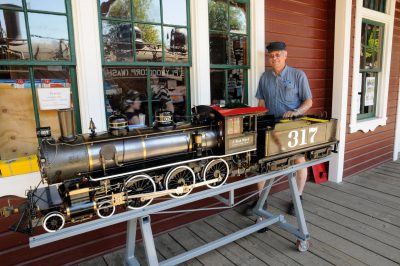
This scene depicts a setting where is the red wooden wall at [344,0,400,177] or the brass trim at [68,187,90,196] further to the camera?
the red wooden wall at [344,0,400,177]

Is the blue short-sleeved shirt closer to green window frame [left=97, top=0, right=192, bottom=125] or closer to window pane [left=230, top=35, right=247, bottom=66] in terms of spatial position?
window pane [left=230, top=35, right=247, bottom=66]

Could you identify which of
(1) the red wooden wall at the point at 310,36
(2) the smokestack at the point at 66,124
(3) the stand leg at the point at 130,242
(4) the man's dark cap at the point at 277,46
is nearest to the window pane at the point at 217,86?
(4) the man's dark cap at the point at 277,46

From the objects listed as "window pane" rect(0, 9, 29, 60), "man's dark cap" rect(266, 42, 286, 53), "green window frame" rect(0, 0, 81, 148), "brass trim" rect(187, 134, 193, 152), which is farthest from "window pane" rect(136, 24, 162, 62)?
"man's dark cap" rect(266, 42, 286, 53)

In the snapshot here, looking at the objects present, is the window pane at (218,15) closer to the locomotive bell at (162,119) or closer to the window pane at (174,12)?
the window pane at (174,12)

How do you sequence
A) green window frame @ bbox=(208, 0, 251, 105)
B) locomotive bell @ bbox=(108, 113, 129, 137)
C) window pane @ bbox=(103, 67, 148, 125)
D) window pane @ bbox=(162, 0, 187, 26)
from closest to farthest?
locomotive bell @ bbox=(108, 113, 129, 137), window pane @ bbox=(103, 67, 148, 125), window pane @ bbox=(162, 0, 187, 26), green window frame @ bbox=(208, 0, 251, 105)

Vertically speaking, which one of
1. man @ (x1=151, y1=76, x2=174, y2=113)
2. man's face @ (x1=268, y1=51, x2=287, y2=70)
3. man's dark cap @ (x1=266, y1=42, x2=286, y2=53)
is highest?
man's dark cap @ (x1=266, y1=42, x2=286, y2=53)

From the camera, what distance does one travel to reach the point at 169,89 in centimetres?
290

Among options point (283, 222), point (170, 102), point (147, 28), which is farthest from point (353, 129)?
point (147, 28)

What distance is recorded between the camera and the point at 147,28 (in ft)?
8.72

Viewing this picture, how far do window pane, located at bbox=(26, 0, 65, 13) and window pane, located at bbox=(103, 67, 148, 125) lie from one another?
565mm

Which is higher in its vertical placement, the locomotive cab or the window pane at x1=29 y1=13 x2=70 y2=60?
the window pane at x1=29 y1=13 x2=70 y2=60

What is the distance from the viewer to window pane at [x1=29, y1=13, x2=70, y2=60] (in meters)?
2.17

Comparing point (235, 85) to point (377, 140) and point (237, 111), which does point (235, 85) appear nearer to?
point (237, 111)

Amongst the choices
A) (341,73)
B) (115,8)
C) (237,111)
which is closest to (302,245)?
(237,111)
